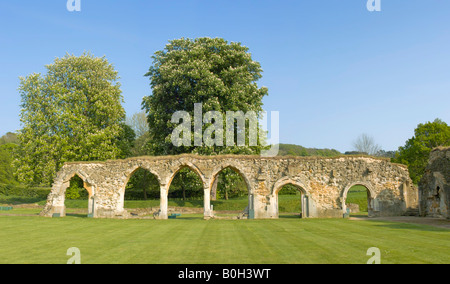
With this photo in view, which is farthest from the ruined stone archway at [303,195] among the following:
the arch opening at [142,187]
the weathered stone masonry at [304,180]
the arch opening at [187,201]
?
the arch opening at [142,187]

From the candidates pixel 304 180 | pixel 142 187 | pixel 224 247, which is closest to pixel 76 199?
pixel 142 187

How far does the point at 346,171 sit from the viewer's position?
→ 1075 inches

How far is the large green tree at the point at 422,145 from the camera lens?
46.1 m

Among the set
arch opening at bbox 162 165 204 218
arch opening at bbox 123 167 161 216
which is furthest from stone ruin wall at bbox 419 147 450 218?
arch opening at bbox 123 167 161 216

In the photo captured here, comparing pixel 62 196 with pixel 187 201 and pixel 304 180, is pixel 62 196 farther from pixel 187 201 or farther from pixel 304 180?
pixel 304 180

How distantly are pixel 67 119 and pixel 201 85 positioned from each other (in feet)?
49.4

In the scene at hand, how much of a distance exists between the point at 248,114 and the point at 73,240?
2379 centimetres

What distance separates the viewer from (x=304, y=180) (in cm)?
2717

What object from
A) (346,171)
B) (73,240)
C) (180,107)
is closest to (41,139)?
(180,107)

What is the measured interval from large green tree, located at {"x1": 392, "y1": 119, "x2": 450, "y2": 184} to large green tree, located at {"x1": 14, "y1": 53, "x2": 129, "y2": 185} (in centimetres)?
3663

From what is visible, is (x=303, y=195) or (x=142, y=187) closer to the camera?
(x=303, y=195)

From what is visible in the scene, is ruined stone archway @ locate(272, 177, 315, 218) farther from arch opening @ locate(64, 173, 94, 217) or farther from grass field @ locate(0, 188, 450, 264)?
arch opening @ locate(64, 173, 94, 217)

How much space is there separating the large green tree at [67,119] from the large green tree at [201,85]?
540cm

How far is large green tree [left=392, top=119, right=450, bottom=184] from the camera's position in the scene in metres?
46.1
